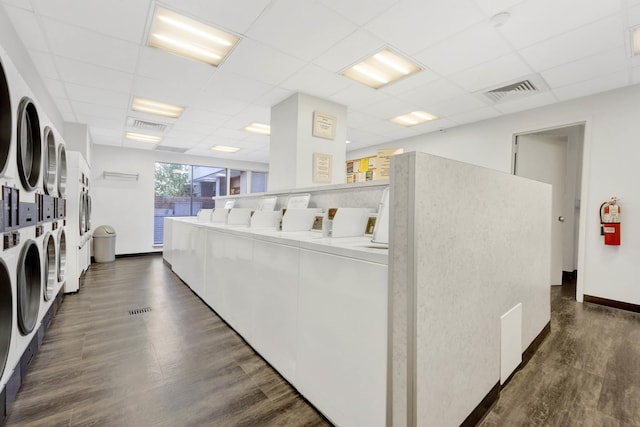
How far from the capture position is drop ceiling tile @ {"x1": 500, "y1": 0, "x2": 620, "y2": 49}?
2.09 m

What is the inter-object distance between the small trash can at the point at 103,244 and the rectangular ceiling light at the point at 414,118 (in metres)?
5.99

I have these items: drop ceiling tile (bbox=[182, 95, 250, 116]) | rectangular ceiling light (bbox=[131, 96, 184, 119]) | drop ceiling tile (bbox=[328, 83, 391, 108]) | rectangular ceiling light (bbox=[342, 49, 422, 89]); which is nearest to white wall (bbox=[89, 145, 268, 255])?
rectangular ceiling light (bbox=[131, 96, 184, 119])

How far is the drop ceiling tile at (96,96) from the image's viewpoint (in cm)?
352

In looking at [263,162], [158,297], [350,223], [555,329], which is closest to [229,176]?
[263,162]

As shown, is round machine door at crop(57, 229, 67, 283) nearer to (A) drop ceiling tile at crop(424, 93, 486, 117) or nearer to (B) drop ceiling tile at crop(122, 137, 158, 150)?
(B) drop ceiling tile at crop(122, 137, 158, 150)

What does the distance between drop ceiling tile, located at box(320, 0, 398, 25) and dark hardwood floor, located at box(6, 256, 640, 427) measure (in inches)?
104

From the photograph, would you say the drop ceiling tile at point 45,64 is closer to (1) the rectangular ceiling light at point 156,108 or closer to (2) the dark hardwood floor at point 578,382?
(1) the rectangular ceiling light at point 156,108

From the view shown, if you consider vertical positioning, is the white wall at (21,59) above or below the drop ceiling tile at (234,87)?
below

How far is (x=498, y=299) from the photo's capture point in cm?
160

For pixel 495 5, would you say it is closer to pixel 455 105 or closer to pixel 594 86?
pixel 455 105

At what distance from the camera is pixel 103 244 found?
223 inches

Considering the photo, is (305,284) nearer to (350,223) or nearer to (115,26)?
(350,223)

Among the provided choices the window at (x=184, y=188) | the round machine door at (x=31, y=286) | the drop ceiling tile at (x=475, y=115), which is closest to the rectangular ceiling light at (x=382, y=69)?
the drop ceiling tile at (x=475, y=115)

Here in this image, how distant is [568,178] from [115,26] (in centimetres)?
686
